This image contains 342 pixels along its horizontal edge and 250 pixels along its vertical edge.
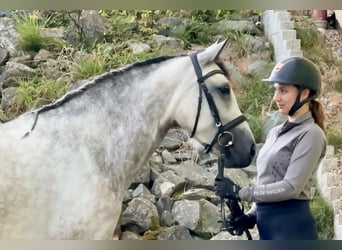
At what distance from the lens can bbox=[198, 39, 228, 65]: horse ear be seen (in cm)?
238

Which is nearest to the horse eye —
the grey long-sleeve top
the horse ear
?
the horse ear

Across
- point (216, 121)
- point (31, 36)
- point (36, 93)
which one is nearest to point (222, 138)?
point (216, 121)

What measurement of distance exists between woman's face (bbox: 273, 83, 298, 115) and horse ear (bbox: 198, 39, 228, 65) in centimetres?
23

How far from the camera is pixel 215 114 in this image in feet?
7.75

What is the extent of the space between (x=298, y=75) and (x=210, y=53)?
→ 1.03 feet

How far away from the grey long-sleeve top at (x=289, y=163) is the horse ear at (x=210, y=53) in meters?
0.34

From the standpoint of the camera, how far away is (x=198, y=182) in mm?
2361

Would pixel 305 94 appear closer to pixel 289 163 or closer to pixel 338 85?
pixel 338 85

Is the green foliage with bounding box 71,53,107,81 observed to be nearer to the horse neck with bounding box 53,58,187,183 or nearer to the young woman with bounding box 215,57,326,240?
the horse neck with bounding box 53,58,187,183

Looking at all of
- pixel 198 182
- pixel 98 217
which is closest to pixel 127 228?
pixel 98 217

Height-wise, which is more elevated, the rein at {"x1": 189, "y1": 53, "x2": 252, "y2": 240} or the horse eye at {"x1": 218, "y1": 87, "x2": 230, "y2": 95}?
the horse eye at {"x1": 218, "y1": 87, "x2": 230, "y2": 95}

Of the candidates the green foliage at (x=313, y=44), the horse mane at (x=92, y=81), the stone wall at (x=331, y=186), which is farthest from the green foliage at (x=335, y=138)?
the horse mane at (x=92, y=81)

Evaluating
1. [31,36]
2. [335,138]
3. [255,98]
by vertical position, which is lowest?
[335,138]

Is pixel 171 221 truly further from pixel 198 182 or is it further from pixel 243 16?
pixel 243 16
